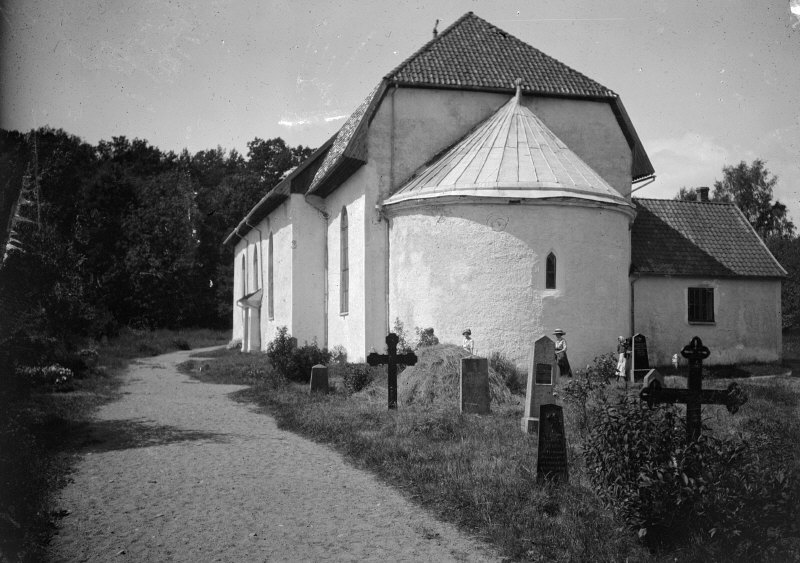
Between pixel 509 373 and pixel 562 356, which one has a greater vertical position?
pixel 562 356

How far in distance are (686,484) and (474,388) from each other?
7166 millimetres

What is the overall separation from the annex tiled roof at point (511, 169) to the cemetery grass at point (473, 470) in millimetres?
6873

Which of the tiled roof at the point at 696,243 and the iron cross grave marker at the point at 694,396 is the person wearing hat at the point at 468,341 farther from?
the iron cross grave marker at the point at 694,396

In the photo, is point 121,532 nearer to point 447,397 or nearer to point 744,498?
point 744,498

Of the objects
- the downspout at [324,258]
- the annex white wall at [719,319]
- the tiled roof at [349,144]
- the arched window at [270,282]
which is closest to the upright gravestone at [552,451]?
the tiled roof at [349,144]

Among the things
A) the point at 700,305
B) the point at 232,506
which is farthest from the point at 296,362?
the point at 700,305

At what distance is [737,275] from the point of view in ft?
81.8

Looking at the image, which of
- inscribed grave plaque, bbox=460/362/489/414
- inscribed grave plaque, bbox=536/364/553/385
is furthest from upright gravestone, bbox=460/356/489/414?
inscribed grave plaque, bbox=536/364/553/385

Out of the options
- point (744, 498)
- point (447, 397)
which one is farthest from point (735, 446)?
point (447, 397)

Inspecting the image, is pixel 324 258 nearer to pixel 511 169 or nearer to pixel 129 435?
pixel 511 169

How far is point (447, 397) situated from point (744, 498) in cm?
862

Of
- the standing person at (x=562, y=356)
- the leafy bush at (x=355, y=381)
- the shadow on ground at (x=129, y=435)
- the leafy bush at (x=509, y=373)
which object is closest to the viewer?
the shadow on ground at (x=129, y=435)

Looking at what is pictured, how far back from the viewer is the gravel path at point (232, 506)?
234 inches

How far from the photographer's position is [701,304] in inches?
969
